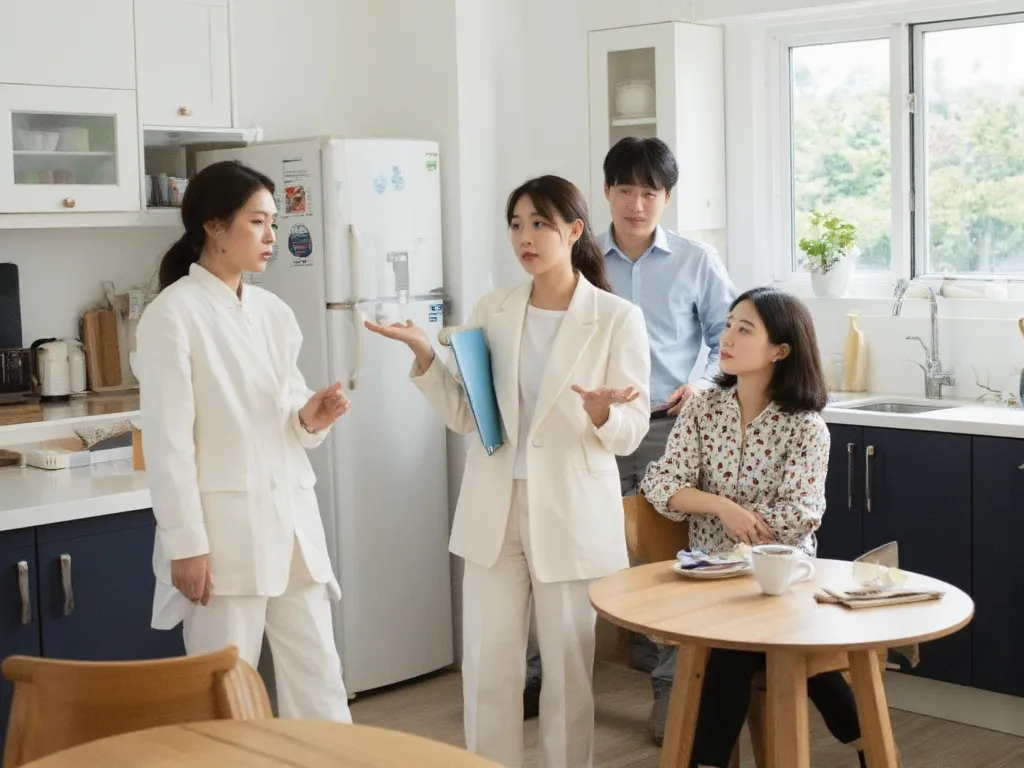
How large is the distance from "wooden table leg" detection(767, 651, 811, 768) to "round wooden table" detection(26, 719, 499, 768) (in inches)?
35.5

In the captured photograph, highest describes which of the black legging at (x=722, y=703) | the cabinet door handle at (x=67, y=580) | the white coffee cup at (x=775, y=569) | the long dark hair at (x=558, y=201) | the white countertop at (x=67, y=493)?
the long dark hair at (x=558, y=201)

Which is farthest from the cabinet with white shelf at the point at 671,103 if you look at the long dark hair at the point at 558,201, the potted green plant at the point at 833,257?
the long dark hair at the point at 558,201

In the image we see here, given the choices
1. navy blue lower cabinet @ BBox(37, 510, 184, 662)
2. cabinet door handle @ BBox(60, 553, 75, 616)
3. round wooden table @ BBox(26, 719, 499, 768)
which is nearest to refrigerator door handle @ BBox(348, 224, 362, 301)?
navy blue lower cabinet @ BBox(37, 510, 184, 662)

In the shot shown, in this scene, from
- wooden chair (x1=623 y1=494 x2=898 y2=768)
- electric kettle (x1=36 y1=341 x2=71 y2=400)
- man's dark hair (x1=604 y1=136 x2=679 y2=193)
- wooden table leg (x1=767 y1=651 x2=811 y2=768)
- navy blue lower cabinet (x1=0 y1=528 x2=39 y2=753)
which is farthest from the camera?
electric kettle (x1=36 y1=341 x2=71 y2=400)

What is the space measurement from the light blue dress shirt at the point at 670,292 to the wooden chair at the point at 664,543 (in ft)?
2.35

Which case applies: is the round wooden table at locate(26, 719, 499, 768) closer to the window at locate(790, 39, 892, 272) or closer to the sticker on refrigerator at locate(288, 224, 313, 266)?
the sticker on refrigerator at locate(288, 224, 313, 266)

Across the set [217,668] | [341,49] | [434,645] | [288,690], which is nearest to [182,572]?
[288,690]

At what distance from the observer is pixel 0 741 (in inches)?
130

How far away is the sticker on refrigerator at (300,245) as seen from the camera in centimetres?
430

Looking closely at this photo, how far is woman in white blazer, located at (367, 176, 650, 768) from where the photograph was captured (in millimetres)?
3033

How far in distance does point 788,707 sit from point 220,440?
Result: 1.20 m

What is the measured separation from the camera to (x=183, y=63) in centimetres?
425

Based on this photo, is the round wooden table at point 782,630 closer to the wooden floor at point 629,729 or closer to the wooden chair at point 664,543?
the wooden chair at point 664,543

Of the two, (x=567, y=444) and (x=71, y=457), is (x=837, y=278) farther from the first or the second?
(x=71, y=457)
